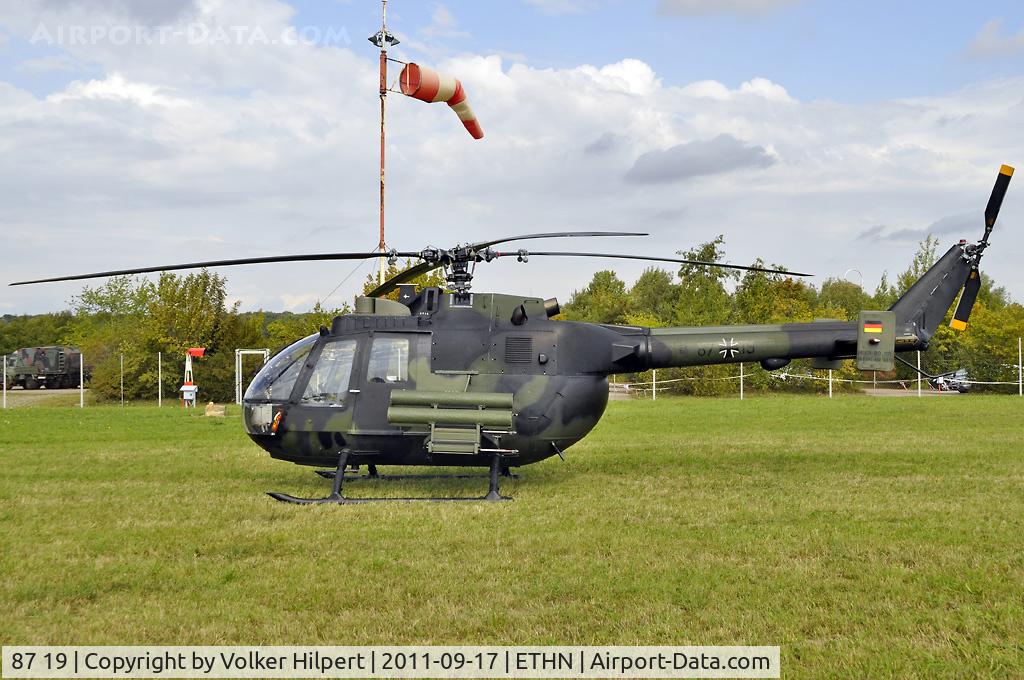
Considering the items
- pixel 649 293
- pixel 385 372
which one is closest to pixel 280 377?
pixel 385 372

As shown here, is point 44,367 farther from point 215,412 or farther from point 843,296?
point 843,296

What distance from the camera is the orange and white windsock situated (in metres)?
14.8

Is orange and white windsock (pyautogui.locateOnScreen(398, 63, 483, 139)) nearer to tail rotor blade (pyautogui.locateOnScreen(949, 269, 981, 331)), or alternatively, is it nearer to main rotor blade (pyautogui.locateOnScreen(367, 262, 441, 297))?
main rotor blade (pyautogui.locateOnScreen(367, 262, 441, 297))

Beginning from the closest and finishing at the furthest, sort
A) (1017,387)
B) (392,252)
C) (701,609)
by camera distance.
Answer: (701,609) < (392,252) < (1017,387)

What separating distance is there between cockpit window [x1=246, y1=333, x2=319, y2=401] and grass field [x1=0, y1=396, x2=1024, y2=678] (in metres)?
1.32

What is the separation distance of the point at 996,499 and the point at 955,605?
5.06 m

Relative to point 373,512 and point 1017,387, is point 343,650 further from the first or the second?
point 1017,387

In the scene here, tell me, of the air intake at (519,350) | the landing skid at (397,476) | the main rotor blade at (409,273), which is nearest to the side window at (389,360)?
the main rotor blade at (409,273)

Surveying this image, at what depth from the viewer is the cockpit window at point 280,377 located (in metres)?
11.2

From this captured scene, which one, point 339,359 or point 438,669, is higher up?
point 339,359

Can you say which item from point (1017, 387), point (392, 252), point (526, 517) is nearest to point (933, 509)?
point (526, 517)

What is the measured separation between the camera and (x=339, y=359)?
1123cm

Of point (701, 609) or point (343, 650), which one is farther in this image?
point (701, 609)

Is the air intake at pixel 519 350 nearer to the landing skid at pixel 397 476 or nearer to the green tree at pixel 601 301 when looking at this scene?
the landing skid at pixel 397 476
